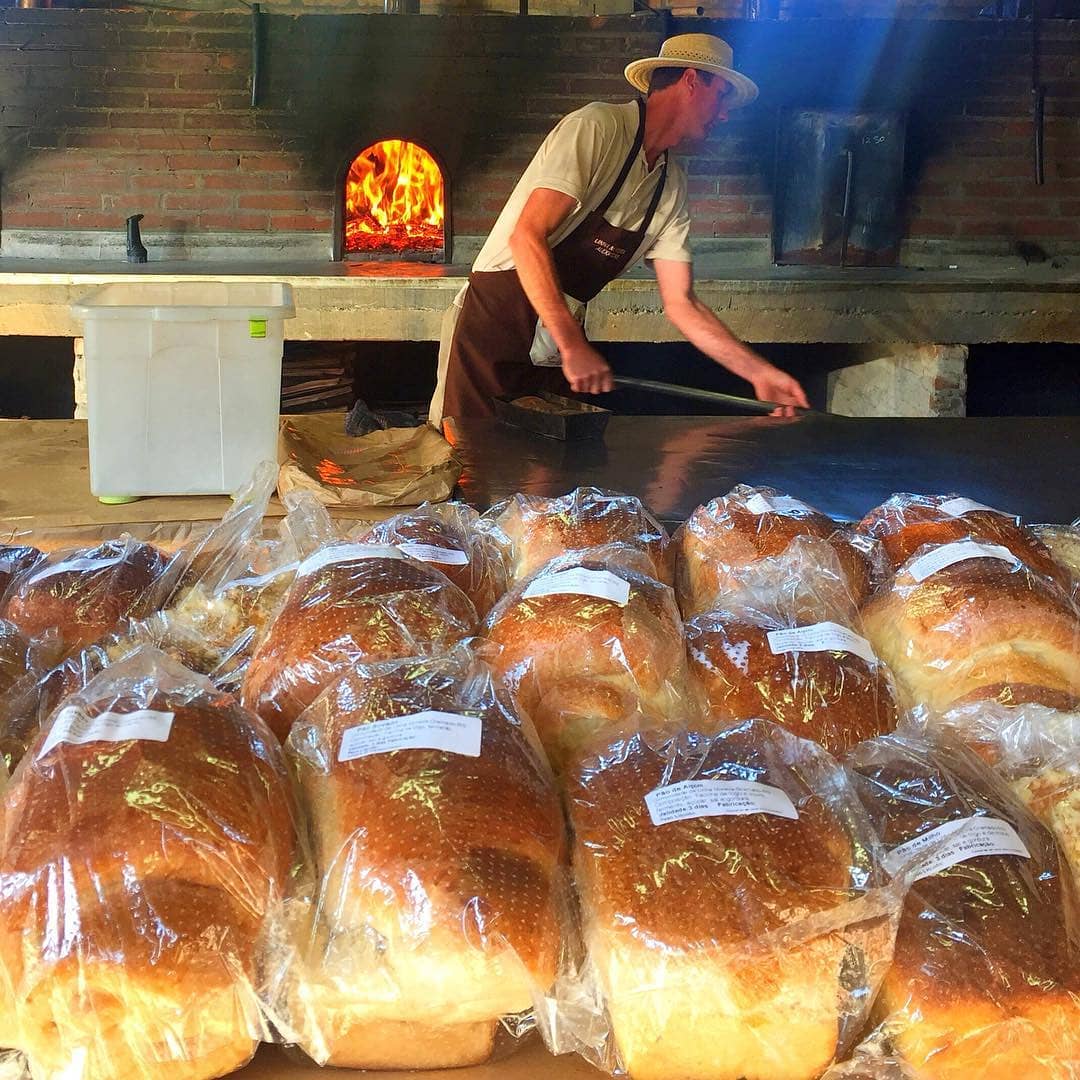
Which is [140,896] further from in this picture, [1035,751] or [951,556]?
[951,556]

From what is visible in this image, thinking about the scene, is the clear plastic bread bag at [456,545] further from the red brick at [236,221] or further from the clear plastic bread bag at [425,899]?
the red brick at [236,221]

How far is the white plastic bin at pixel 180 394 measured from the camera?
91.5 inches

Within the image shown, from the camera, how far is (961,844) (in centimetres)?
80

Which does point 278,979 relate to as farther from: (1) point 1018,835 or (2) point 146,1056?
(1) point 1018,835

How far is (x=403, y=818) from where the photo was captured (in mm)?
768

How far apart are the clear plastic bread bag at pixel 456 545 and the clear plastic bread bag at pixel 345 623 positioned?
3.9 inches

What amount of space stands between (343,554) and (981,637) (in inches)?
28.6

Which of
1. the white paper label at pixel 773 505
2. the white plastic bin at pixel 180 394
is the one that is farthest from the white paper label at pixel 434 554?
the white plastic bin at pixel 180 394

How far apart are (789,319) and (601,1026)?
434 cm

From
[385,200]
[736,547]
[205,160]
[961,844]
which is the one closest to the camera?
[961,844]

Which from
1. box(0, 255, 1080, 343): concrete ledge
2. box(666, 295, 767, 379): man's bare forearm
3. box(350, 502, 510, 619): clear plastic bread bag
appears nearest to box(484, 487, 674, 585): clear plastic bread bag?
box(350, 502, 510, 619): clear plastic bread bag

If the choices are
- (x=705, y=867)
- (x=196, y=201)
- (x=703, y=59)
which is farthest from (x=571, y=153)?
(x=196, y=201)

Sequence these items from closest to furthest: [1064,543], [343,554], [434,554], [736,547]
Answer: [343,554]
[434,554]
[736,547]
[1064,543]

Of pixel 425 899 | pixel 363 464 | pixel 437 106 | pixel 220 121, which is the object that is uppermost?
pixel 437 106
